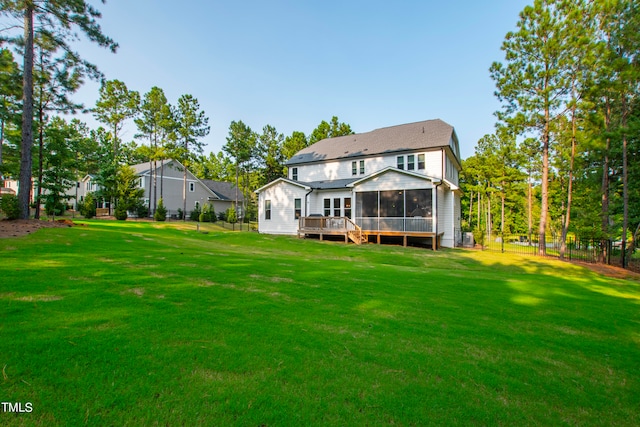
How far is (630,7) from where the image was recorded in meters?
16.0

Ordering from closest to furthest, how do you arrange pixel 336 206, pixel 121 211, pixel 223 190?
1. pixel 336 206
2. pixel 121 211
3. pixel 223 190

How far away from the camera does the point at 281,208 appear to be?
25.0 meters

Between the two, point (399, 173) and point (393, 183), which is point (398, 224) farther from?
point (399, 173)

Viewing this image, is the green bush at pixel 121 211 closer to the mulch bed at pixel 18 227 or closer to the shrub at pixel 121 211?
the shrub at pixel 121 211

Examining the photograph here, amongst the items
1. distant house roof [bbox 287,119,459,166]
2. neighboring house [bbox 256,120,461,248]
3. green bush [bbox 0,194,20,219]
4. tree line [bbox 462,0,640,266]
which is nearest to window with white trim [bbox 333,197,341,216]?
neighboring house [bbox 256,120,461,248]

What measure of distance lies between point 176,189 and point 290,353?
43449 mm

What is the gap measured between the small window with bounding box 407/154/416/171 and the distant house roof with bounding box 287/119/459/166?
0.59 m

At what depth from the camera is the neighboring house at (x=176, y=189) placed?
38.8 meters

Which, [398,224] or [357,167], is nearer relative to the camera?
[398,224]

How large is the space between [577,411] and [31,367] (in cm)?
506

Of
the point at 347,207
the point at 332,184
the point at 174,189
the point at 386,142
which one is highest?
the point at 386,142

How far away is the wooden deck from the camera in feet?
65.6

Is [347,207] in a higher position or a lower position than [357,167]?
lower

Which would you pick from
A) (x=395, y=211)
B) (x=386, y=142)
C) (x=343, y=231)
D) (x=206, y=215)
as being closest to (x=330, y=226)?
(x=343, y=231)
